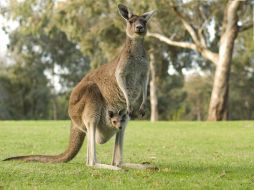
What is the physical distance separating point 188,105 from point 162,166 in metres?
53.1

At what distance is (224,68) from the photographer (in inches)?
1011

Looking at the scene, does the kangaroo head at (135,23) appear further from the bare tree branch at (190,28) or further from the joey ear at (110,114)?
the bare tree branch at (190,28)

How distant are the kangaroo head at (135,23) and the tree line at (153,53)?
2.39 meters

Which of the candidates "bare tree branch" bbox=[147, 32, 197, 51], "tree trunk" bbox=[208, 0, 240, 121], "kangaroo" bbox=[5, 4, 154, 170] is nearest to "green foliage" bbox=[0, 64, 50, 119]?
"bare tree branch" bbox=[147, 32, 197, 51]

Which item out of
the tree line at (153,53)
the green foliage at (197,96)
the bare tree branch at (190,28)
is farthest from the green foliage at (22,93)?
the bare tree branch at (190,28)

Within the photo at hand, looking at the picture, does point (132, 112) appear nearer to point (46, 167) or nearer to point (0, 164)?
point (46, 167)

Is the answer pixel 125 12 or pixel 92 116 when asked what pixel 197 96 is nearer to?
pixel 125 12

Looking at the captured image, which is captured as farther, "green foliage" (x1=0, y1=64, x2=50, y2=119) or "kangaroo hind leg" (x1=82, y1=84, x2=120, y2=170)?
"green foliage" (x1=0, y1=64, x2=50, y2=119)

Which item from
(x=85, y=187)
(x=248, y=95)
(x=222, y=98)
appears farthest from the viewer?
(x=248, y=95)

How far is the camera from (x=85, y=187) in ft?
20.0

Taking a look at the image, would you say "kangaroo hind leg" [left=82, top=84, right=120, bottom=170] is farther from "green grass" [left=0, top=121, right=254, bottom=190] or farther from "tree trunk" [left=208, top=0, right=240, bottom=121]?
"tree trunk" [left=208, top=0, right=240, bottom=121]

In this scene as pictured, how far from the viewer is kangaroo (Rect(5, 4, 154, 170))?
24.4ft

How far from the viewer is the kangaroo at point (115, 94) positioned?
293 inches

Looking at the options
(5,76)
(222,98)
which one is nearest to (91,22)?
(222,98)
